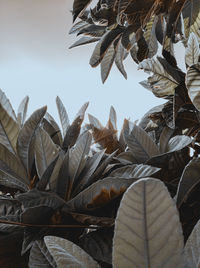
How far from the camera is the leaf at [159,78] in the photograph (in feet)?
1.46

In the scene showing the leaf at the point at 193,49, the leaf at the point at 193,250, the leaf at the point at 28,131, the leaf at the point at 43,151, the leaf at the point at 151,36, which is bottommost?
the leaf at the point at 193,250

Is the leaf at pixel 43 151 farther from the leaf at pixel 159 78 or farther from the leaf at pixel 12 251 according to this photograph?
the leaf at pixel 159 78

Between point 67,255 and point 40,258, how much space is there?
0.07 metres

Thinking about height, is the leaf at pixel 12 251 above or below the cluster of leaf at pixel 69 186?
below

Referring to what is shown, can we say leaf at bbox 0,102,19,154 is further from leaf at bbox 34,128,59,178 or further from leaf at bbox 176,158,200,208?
leaf at bbox 176,158,200,208

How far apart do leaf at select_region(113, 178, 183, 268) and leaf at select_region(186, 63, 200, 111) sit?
17 centimetres

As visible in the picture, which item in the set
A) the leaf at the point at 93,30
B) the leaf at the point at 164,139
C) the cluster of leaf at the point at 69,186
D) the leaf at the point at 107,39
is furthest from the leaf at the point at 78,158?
the leaf at the point at 93,30

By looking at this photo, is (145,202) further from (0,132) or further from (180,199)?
(0,132)

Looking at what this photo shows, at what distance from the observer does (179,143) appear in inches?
14.6

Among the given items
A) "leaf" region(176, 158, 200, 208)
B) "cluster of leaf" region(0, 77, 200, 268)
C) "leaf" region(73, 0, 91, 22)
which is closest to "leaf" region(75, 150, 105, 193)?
"cluster of leaf" region(0, 77, 200, 268)

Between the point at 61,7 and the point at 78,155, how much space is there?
3.79m

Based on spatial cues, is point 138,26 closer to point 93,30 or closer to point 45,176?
point 93,30

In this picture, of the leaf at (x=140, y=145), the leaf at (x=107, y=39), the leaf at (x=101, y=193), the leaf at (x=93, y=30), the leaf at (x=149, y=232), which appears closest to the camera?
the leaf at (x=149, y=232)

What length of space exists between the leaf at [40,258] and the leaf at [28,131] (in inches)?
4.6
